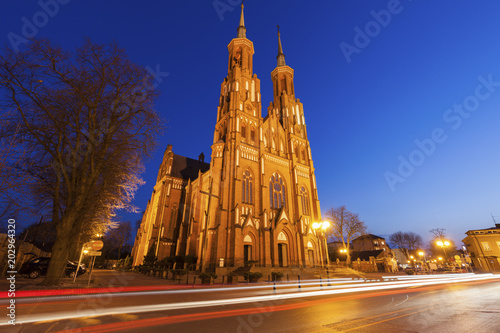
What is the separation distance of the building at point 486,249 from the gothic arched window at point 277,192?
42860 mm

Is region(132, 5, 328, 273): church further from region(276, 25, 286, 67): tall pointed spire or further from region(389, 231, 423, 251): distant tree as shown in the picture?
region(389, 231, 423, 251): distant tree

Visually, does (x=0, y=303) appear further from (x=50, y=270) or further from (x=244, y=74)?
(x=244, y=74)

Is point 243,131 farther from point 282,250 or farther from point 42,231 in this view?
point 42,231

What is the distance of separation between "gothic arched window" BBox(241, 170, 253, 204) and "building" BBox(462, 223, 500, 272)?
48527 millimetres

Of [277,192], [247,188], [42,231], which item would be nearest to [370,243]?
[277,192]

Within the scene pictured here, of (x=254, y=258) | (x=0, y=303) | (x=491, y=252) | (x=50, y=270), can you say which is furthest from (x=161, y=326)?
(x=491, y=252)

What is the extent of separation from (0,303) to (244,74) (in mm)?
39946

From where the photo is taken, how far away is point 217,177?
2972 cm

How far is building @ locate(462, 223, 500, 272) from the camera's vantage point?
4288 cm

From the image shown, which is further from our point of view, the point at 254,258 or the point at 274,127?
the point at 274,127

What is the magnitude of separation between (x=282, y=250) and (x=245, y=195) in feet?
30.5

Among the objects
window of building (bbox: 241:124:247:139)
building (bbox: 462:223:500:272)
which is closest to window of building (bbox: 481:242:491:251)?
building (bbox: 462:223:500:272)

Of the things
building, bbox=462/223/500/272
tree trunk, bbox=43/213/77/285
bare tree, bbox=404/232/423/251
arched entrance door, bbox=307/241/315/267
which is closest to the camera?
tree trunk, bbox=43/213/77/285

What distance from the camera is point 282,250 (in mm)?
30172
